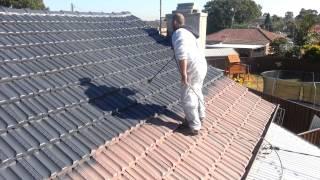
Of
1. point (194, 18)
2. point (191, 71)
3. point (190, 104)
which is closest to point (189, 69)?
point (191, 71)

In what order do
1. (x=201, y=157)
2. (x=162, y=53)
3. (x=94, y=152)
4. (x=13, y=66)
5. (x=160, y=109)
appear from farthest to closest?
1. (x=162, y=53)
2. (x=160, y=109)
3. (x=201, y=157)
4. (x=13, y=66)
5. (x=94, y=152)

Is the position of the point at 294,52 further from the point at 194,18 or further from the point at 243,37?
the point at 194,18

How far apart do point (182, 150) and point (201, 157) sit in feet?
1.10

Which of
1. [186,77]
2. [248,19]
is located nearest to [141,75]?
[186,77]

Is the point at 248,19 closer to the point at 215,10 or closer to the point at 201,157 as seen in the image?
the point at 215,10

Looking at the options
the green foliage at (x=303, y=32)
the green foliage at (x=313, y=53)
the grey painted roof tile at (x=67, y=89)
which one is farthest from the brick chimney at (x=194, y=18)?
the green foliage at (x=303, y=32)

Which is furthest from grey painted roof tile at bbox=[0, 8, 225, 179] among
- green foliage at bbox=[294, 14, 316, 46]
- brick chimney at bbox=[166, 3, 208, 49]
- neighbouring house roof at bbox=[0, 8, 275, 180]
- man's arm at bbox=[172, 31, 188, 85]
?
green foliage at bbox=[294, 14, 316, 46]

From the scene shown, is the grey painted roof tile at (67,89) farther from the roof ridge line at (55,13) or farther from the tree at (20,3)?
the tree at (20,3)

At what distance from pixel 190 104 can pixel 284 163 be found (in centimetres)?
344

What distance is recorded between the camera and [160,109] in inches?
241

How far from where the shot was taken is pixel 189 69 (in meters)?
5.66

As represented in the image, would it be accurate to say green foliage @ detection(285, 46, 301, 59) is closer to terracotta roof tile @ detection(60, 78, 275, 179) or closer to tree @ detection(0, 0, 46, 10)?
terracotta roof tile @ detection(60, 78, 275, 179)

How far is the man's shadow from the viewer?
212 inches

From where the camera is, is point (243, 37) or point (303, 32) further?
point (243, 37)
